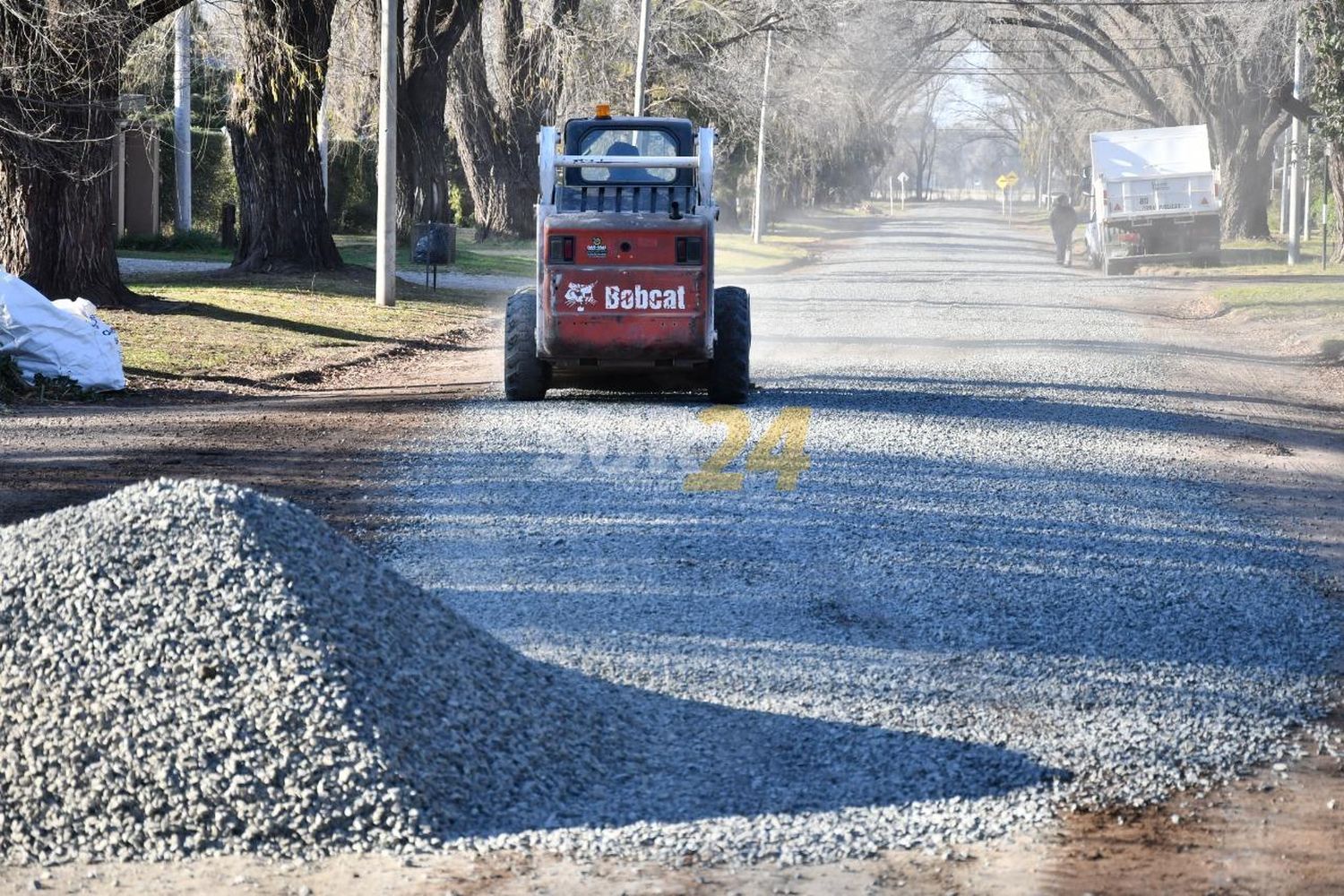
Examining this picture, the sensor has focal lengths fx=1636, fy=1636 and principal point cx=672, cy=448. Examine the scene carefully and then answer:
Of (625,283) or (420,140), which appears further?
(420,140)

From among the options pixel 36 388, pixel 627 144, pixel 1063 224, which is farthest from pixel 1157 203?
pixel 36 388

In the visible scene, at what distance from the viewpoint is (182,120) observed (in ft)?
117

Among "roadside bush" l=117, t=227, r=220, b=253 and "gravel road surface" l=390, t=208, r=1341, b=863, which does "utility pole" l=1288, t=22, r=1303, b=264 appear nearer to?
"roadside bush" l=117, t=227, r=220, b=253

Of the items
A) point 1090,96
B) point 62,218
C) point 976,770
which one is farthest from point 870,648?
point 1090,96

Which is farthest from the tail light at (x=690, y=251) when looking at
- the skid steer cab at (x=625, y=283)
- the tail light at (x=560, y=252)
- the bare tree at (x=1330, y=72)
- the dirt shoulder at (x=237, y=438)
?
the bare tree at (x=1330, y=72)

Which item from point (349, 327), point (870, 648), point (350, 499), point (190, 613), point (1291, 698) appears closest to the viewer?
point (190, 613)

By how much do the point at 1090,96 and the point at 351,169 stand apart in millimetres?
→ 37539

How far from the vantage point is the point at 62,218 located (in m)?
19.8

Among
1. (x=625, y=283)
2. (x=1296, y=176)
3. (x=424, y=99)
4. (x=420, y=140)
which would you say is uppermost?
(x=424, y=99)

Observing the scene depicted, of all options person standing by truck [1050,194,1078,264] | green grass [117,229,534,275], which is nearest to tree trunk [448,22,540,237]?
green grass [117,229,534,275]

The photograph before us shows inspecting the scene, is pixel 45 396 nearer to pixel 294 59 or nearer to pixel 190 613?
pixel 190 613

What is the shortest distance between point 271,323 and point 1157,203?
80.8 feet

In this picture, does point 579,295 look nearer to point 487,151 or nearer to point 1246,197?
point 487,151

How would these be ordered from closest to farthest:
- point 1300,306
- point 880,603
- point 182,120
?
1. point 880,603
2. point 1300,306
3. point 182,120
